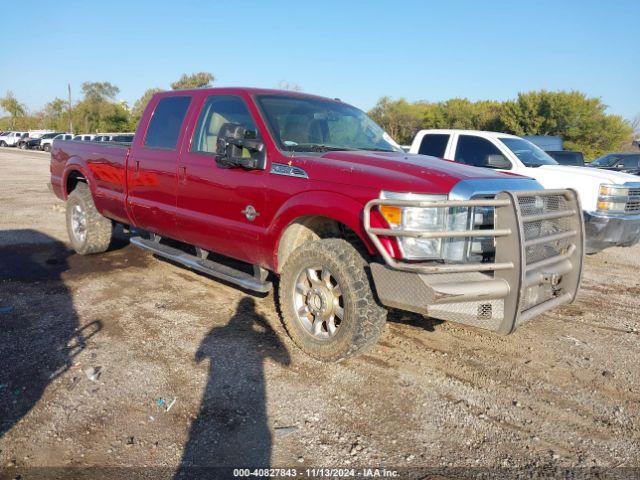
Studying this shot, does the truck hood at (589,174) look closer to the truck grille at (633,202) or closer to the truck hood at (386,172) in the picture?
the truck grille at (633,202)

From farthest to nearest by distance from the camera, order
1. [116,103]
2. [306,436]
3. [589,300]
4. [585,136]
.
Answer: [116,103], [585,136], [589,300], [306,436]

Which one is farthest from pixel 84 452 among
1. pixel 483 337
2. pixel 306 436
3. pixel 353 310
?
pixel 483 337

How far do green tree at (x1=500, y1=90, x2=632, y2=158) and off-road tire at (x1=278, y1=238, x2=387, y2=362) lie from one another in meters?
34.3

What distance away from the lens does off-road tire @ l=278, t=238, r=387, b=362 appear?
3568mm

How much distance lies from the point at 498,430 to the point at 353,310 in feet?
3.83

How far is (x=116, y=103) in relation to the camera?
69.9 meters

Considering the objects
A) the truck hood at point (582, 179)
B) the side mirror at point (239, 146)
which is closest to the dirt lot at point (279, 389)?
the side mirror at point (239, 146)

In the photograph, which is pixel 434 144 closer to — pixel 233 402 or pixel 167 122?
pixel 167 122

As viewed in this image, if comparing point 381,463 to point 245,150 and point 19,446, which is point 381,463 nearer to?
point 19,446

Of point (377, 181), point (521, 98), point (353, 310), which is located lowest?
point (353, 310)

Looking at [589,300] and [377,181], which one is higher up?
[377,181]

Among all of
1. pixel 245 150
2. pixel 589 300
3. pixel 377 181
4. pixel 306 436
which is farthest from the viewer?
pixel 589 300

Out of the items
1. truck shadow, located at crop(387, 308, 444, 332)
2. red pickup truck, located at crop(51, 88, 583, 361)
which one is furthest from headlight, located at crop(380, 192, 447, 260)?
truck shadow, located at crop(387, 308, 444, 332)

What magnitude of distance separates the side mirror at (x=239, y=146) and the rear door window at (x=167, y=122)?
1.19m
